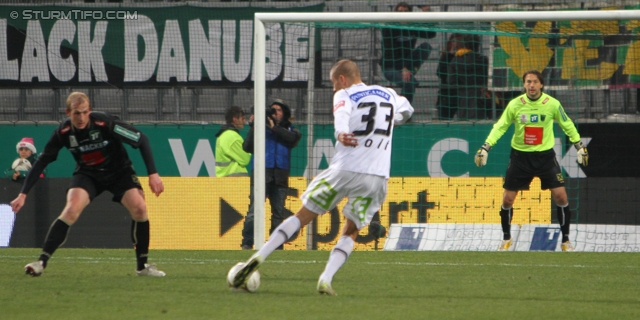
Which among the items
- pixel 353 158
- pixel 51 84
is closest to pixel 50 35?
pixel 51 84

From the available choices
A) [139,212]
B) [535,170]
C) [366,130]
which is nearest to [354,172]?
[366,130]

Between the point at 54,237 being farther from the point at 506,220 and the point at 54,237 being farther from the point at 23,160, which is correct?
the point at 23,160

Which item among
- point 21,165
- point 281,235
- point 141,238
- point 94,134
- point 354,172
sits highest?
point 94,134

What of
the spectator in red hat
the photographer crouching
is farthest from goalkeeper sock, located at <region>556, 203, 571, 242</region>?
the spectator in red hat

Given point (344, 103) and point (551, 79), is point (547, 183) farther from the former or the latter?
point (344, 103)

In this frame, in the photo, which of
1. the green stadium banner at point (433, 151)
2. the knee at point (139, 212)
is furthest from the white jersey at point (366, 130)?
the green stadium banner at point (433, 151)

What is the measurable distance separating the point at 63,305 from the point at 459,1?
450 inches

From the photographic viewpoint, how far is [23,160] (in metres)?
13.8

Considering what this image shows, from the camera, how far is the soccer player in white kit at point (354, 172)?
6266 millimetres

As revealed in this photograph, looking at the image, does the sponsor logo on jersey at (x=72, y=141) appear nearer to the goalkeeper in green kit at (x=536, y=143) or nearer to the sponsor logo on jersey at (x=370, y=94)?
the sponsor logo on jersey at (x=370, y=94)

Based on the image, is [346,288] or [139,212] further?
[139,212]

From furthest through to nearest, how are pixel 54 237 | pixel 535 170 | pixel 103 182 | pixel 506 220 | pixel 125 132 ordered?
1. pixel 506 220
2. pixel 535 170
3. pixel 103 182
4. pixel 54 237
5. pixel 125 132

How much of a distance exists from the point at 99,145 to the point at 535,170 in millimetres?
5386

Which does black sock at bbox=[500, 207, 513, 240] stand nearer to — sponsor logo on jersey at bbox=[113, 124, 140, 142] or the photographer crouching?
the photographer crouching
